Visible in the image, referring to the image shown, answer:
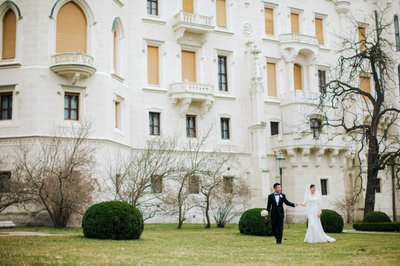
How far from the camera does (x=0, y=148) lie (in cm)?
3072

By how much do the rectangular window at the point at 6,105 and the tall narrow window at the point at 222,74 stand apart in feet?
52.4

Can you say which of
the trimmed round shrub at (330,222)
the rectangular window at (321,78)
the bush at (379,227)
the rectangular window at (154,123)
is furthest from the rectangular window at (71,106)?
the rectangular window at (321,78)

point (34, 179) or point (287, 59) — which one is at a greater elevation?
point (287, 59)

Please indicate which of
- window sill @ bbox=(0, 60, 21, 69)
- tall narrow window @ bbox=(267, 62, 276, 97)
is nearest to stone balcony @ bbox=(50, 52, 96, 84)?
window sill @ bbox=(0, 60, 21, 69)

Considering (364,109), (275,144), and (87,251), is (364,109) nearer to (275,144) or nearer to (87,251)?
(275,144)

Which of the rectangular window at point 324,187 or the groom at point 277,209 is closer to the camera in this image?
the groom at point 277,209

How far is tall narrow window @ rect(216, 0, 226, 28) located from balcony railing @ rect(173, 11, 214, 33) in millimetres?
2233

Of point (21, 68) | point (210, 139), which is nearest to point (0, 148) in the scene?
point (21, 68)

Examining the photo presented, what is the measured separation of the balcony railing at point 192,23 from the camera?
1494 inches

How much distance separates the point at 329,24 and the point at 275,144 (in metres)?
13.1

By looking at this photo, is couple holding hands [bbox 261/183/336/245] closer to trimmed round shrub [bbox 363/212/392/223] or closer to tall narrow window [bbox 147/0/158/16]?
trimmed round shrub [bbox 363/212/392/223]

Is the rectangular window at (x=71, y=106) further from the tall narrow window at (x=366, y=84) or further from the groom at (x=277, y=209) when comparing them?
the tall narrow window at (x=366, y=84)

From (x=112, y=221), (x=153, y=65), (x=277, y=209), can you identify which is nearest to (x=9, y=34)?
(x=153, y=65)

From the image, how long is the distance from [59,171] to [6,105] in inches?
310
